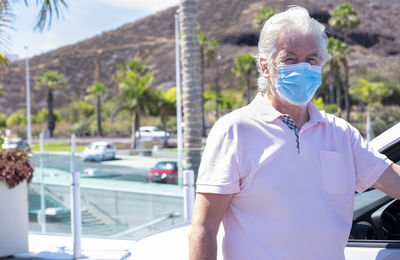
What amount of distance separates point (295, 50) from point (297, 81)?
0.39 feet

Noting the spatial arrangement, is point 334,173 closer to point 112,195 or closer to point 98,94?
point 112,195

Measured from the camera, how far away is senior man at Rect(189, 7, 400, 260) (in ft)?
6.21

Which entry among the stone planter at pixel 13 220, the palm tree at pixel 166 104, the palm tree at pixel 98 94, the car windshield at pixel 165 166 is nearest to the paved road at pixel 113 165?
the car windshield at pixel 165 166

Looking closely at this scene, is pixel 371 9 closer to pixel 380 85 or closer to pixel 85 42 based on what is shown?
pixel 85 42

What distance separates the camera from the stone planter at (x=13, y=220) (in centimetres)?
726

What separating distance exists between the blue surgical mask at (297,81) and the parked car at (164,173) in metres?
8.22

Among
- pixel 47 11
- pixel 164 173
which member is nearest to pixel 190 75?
pixel 164 173

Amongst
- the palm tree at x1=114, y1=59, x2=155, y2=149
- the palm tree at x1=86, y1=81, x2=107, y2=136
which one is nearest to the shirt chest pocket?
the palm tree at x1=114, y1=59, x2=155, y2=149

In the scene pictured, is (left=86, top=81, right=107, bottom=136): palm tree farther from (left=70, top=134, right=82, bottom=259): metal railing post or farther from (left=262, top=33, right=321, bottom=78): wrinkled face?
(left=262, top=33, right=321, bottom=78): wrinkled face

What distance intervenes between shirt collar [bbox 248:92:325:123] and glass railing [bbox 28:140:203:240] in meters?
7.64

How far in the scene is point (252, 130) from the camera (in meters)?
1.95

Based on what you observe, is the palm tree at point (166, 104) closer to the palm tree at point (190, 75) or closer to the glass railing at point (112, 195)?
the palm tree at point (190, 75)

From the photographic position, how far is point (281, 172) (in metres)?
1.89

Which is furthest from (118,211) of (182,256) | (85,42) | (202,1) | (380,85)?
(202,1)
